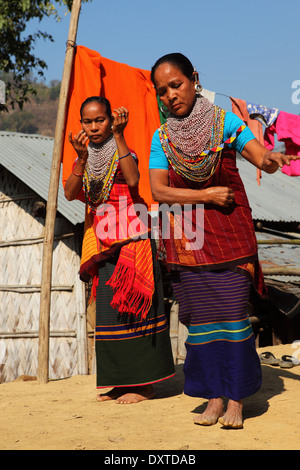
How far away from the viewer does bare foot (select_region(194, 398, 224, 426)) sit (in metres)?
3.12

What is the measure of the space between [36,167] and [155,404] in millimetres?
7281

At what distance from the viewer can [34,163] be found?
34.7 ft

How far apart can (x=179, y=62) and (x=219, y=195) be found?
785mm

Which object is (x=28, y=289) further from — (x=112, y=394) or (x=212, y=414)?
(x=212, y=414)

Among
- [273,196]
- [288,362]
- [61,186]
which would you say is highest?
[273,196]

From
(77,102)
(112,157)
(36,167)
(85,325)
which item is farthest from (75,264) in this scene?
(112,157)

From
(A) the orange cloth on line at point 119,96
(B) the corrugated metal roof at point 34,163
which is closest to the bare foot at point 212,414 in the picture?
(A) the orange cloth on line at point 119,96

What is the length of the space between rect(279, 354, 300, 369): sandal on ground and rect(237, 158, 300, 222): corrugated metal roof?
21.0ft

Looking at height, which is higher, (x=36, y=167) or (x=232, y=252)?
(x=36, y=167)

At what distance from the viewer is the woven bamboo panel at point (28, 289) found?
9617 millimetres

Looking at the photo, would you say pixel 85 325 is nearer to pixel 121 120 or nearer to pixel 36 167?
pixel 36 167

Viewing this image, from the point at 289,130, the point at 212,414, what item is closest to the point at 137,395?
the point at 212,414
